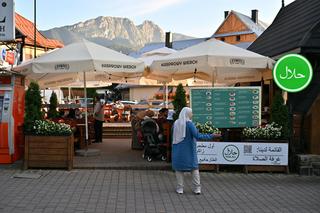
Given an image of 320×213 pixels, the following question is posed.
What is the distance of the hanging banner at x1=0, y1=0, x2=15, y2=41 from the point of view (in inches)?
413

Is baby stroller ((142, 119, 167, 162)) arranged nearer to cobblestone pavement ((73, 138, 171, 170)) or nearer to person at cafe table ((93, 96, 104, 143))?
cobblestone pavement ((73, 138, 171, 170))

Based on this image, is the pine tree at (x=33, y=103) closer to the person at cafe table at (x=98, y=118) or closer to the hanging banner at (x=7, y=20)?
the hanging banner at (x=7, y=20)

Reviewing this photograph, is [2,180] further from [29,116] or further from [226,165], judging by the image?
[226,165]

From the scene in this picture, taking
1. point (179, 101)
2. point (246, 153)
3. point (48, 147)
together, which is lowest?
point (246, 153)

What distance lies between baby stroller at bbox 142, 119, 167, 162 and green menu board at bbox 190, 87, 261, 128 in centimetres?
101

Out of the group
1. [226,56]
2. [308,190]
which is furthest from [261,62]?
[308,190]

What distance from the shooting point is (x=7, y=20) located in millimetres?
10523

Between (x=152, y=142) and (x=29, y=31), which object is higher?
(x=29, y=31)

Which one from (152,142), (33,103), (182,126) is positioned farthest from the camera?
(152,142)

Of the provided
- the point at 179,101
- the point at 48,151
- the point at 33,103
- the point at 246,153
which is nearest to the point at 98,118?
the point at 33,103

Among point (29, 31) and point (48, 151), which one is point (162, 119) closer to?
point (48, 151)

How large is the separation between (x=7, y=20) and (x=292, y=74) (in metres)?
6.50

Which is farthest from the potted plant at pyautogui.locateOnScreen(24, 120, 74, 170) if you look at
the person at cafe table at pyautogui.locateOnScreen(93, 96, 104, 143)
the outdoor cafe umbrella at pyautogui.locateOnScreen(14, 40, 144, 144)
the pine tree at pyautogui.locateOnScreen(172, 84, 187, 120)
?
the person at cafe table at pyautogui.locateOnScreen(93, 96, 104, 143)

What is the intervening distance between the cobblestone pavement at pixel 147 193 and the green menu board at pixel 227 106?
1.46 m
